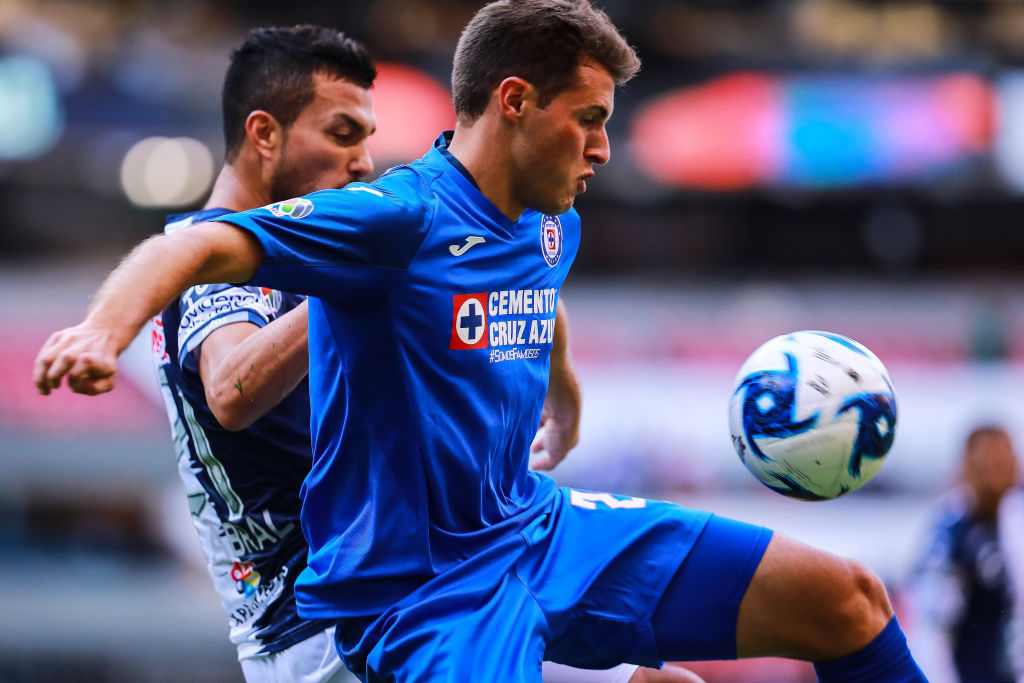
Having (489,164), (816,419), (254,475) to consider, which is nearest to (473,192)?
(489,164)

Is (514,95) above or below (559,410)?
above

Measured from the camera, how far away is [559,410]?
405cm

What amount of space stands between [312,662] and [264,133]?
1.66 metres

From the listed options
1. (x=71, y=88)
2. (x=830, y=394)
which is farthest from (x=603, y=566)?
(x=71, y=88)

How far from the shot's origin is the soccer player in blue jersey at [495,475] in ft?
9.87

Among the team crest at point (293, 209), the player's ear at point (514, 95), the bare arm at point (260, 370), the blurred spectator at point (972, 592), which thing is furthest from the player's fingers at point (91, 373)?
the blurred spectator at point (972, 592)

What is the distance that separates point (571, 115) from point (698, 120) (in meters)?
13.9

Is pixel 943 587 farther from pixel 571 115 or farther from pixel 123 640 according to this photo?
pixel 123 640

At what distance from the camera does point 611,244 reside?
19.4 meters

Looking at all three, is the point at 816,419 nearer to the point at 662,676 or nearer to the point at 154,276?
the point at 662,676

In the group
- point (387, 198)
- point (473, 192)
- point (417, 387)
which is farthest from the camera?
point (473, 192)

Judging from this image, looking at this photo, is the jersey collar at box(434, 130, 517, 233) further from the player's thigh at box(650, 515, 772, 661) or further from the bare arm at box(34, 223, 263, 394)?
the player's thigh at box(650, 515, 772, 661)

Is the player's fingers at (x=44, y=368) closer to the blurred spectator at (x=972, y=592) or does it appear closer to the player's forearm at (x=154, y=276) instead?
the player's forearm at (x=154, y=276)

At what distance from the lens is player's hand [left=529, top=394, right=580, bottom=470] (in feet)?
13.2
